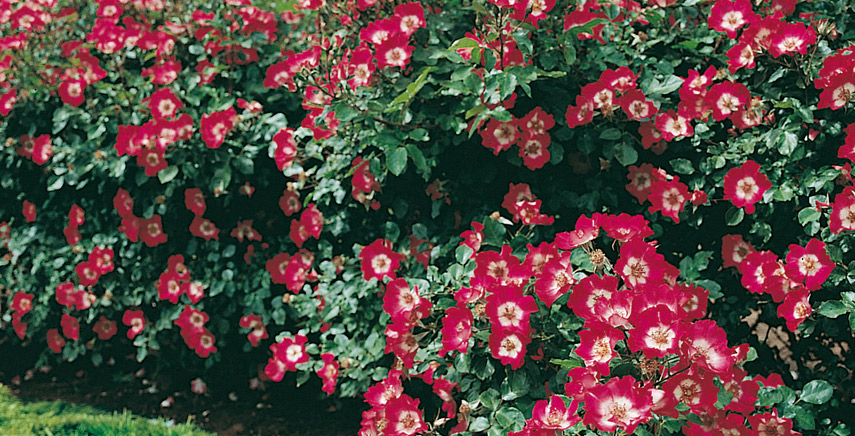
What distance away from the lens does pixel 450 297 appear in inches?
67.6

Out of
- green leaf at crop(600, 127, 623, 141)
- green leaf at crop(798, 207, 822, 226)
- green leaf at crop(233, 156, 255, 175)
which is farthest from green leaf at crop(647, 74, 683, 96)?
green leaf at crop(233, 156, 255, 175)

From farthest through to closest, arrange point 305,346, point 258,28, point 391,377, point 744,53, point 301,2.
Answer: point 258,28
point 305,346
point 301,2
point 744,53
point 391,377

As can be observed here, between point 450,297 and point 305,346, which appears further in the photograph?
point 305,346

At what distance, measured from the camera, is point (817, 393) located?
1.58m

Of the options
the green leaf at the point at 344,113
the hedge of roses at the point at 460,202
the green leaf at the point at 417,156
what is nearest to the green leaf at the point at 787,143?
the hedge of roses at the point at 460,202

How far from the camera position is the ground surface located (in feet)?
8.49

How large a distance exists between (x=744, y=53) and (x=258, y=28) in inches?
63.6

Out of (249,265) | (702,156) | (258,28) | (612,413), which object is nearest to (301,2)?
(258,28)

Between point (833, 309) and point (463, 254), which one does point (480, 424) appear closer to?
point (463, 254)

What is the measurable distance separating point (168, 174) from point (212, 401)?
0.95 meters

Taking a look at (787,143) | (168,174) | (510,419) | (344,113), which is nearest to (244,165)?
(168,174)

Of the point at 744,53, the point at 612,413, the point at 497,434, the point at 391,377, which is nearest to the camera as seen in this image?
the point at 612,413

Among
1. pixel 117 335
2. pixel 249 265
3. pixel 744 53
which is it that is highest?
pixel 744 53

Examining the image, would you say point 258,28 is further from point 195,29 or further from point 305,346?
point 305,346
